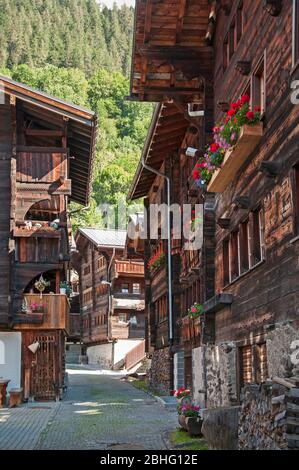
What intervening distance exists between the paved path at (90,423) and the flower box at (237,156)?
531cm

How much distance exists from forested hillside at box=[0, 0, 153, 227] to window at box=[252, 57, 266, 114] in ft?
202

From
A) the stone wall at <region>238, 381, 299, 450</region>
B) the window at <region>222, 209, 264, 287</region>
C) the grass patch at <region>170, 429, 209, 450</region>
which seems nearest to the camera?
the stone wall at <region>238, 381, 299, 450</region>

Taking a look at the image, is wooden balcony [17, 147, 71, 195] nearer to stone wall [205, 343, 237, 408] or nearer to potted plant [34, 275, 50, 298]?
potted plant [34, 275, 50, 298]

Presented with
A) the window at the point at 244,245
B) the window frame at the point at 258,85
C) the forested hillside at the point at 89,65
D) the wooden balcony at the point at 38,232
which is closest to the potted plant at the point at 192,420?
the window at the point at 244,245

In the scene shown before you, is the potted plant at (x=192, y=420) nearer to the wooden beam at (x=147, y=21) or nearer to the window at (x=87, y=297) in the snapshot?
the wooden beam at (x=147, y=21)

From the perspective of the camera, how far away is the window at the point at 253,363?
1254cm

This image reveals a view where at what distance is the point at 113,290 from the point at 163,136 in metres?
26.8

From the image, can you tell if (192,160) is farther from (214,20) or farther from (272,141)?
(272,141)

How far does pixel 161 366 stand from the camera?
96.2ft

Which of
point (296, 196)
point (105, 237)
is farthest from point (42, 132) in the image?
point (105, 237)

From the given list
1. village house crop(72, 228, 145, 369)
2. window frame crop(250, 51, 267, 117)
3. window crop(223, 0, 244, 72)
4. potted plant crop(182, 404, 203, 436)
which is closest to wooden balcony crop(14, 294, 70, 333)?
potted plant crop(182, 404, 203, 436)

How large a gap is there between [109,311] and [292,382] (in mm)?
42791

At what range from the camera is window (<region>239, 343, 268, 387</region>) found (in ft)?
41.1

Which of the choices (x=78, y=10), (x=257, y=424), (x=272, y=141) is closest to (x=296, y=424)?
(x=257, y=424)
